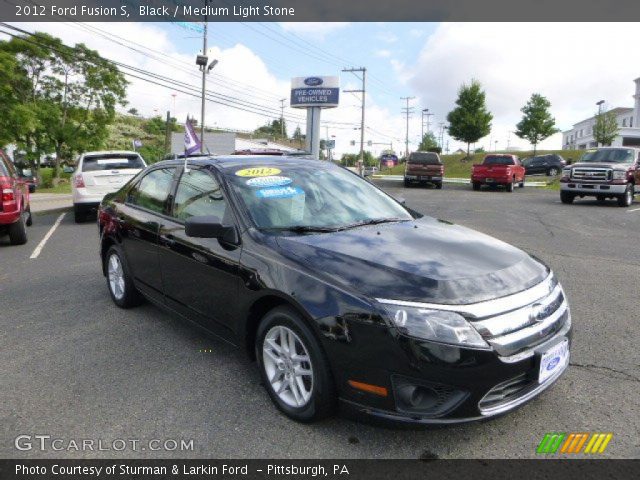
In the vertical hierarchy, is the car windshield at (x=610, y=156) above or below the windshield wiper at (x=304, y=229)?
above

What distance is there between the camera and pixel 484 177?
79.5 ft

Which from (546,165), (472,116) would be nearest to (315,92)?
(472,116)

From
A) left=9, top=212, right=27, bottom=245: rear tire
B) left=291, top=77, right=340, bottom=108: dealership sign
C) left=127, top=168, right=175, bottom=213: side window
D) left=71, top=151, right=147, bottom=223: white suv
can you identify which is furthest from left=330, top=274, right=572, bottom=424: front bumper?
left=291, top=77, right=340, bottom=108: dealership sign

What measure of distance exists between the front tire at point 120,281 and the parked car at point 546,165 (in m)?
36.9

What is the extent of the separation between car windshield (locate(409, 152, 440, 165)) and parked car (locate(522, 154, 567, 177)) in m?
15.4

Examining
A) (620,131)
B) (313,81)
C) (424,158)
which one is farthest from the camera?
(620,131)

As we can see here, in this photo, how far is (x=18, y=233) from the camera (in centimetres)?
888

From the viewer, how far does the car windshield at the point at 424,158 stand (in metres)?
25.4

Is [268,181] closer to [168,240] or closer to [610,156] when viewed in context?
[168,240]

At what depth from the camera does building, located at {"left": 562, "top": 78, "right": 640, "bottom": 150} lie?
203 ft

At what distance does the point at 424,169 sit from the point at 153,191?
2201cm

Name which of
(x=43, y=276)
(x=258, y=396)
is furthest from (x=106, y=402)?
(x=43, y=276)
